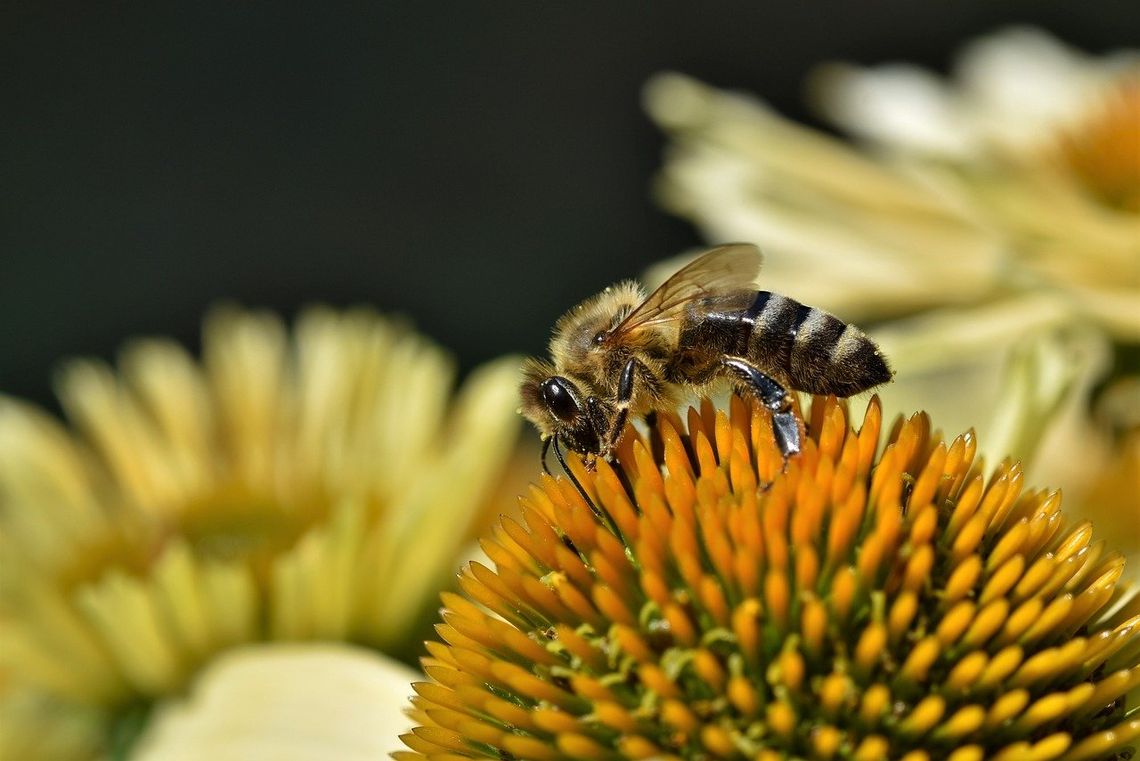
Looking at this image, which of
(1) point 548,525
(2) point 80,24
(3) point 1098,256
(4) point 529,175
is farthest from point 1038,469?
(2) point 80,24

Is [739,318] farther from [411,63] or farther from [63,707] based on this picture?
[411,63]

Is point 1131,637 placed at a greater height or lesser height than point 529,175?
lesser

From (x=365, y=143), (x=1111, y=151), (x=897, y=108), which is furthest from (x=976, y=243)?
(x=365, y=143)

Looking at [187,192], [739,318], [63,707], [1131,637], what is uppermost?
[187,192]

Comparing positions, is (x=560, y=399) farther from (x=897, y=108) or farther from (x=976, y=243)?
(x=897, y=108)

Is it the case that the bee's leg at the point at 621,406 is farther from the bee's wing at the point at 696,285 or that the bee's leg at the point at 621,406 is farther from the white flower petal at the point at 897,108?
the white flower petal at the point at 897,108

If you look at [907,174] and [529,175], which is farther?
[529,175]

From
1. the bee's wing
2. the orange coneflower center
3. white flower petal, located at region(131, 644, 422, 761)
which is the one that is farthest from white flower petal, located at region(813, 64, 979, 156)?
white flower petal, located at region(131, 644, 422, 761)

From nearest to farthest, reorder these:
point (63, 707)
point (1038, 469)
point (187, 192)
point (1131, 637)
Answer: point (1131, 637)
point (63, 707)
point (1038, 469)
point (187, 192)
